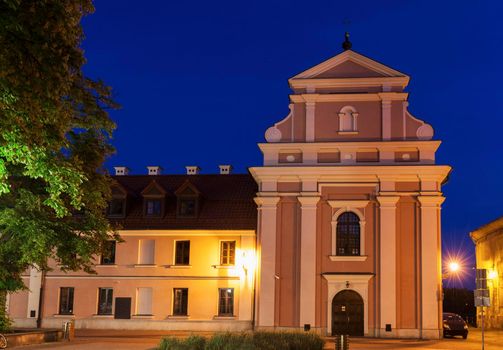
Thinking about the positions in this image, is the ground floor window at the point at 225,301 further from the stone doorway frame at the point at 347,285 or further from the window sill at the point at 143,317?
the stone doorway frame at the point at 347,285

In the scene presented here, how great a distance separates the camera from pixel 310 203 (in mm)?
39281

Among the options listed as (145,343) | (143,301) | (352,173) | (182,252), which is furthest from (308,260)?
(145,343)

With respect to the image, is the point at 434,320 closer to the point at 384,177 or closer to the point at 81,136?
the point at 384,177

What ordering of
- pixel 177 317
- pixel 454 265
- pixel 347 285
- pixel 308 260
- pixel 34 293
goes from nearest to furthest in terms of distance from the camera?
pixel 454 265, pixel 347 285, pixel 308 260, pixel 177 317, pixel 34 293

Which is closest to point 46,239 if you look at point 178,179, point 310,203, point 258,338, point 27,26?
point 258,338

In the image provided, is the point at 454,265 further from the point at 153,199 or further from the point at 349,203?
the point at 153,199

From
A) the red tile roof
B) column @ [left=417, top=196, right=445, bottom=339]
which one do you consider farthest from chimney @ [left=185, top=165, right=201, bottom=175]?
column @ [left=417, top=196, right=445, bottom=339]

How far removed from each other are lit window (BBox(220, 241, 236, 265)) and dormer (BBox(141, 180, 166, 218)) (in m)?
4.78

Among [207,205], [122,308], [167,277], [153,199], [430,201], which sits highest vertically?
[153,199]

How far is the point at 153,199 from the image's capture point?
44812 mm

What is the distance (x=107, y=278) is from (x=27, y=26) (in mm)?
29891

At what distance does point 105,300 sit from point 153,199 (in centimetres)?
681

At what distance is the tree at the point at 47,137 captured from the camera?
15.4 m

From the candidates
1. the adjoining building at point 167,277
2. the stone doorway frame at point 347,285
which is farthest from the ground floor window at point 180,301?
the stone doorway frame at point 347,285
